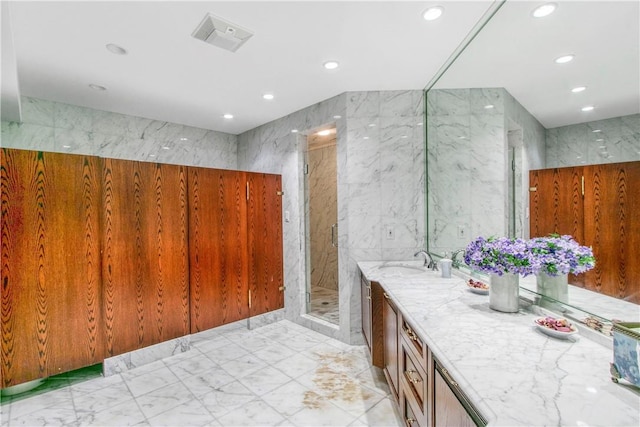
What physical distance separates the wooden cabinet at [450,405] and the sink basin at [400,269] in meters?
1.38

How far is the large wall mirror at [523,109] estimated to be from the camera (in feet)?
3.62

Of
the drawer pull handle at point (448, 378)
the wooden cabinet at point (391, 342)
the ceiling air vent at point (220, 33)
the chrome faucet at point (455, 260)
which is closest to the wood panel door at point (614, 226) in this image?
the drawer pull handle at point (448, 378)

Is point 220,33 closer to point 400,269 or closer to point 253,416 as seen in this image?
point 400,269

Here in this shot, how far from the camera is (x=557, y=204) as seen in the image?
1391 mm

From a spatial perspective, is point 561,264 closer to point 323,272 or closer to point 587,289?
point 587,289

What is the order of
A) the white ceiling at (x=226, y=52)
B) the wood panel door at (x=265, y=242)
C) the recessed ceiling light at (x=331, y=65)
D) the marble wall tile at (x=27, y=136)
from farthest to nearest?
1. the wood panel door at (x=265, y=242)
2. the marble wall tile at (x=27, y=136)
3. the recessed ceiling light at (x=331, y=65)
4. the white ceiling at (x=226, y=52)

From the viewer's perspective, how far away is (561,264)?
128cm

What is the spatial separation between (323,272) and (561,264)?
4.16 meters

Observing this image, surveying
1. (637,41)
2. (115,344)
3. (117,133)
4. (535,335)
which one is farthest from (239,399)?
(117,133)

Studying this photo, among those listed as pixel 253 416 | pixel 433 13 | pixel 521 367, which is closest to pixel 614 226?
pixel 521 367

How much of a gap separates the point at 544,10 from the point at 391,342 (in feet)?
6.86

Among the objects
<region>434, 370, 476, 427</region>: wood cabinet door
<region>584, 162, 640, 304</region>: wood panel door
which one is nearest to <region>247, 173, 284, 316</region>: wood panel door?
<region>434, 370, 476, 427</region>: wood cabinet door

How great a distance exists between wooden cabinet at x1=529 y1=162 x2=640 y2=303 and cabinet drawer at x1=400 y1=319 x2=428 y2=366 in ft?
2.51

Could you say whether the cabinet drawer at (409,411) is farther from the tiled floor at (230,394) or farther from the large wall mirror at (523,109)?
the large wall mirror at (523,109)
